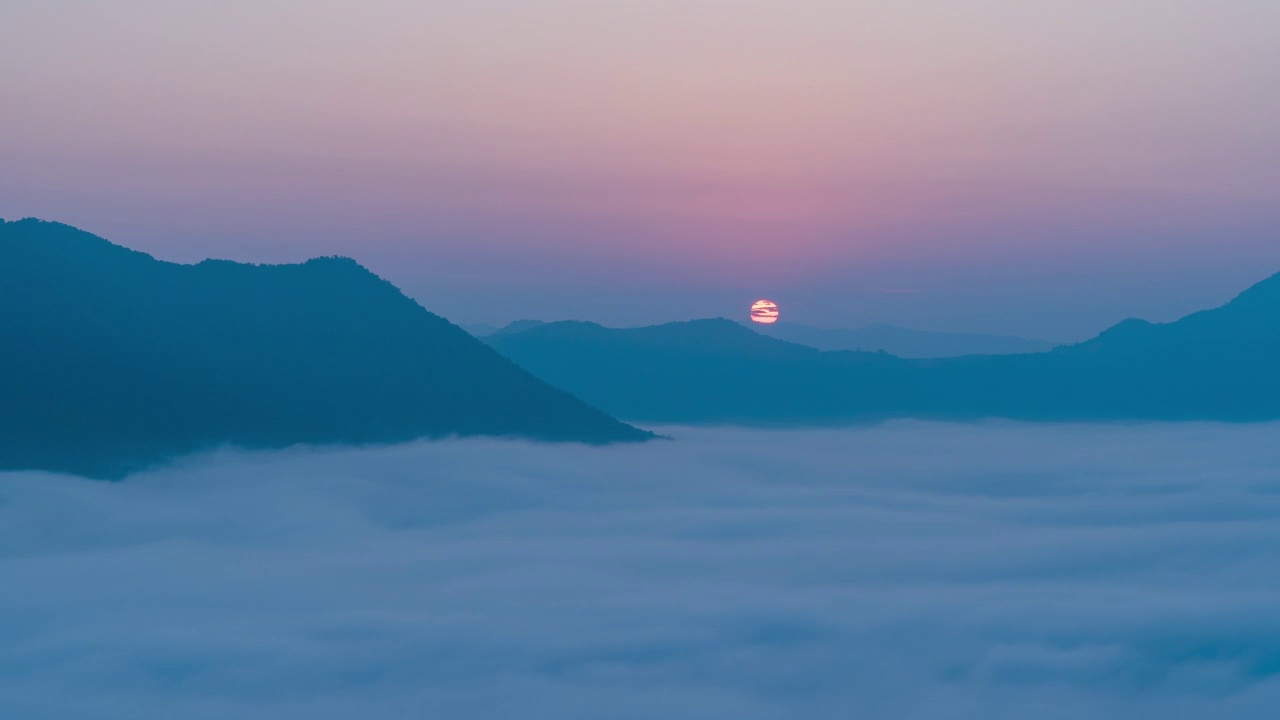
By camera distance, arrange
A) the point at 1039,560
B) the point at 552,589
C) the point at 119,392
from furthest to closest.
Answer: the point at 119,392 → the point at 1039,560 → the point at 552,589

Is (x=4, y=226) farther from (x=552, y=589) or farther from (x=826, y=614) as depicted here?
(x=826, y=614)

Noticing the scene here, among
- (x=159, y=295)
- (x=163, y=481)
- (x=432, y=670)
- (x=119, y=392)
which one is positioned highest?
(x=159, y=295)

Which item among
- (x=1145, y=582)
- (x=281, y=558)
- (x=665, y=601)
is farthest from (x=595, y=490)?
(x=1145, y=582)

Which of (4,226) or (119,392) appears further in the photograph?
(4,226)

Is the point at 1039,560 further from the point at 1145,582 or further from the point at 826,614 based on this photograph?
the point at 826,614

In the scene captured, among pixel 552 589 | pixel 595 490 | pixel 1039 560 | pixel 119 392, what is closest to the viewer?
pixel 552 589

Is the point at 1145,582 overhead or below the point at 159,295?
below
